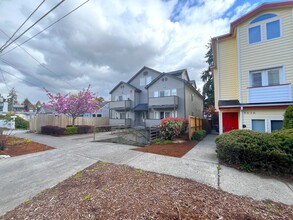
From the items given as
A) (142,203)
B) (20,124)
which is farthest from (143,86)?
(20,124)

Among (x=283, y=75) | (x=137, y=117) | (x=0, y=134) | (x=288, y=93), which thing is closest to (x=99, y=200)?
(x=0, y=134)

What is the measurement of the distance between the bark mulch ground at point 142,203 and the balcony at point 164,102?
45.9 ft

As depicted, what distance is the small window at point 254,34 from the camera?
8.67 metres

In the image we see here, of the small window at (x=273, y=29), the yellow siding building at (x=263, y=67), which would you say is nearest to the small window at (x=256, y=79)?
the yellow siding building at (x=263, y=67)

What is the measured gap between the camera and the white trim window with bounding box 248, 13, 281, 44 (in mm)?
8203

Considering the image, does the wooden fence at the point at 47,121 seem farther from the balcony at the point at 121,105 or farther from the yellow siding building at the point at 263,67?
the yellow siding building at the point at 263,67

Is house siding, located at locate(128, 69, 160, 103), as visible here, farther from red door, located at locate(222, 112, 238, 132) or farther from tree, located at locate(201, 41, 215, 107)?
red door, located at locate(222, 112, 238, 132)

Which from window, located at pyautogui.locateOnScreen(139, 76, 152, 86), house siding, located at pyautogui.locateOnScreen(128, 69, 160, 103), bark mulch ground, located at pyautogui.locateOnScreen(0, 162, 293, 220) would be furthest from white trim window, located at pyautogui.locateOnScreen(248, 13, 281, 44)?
window, located at pyautogui.locateOnScreen(139, 76, 152, 86)

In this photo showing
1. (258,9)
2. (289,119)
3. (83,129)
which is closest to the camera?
(289,119)

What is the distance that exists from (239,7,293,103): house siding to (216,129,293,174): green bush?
4.66 m

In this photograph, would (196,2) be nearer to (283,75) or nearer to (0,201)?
(283,75)

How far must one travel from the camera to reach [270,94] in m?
8.02

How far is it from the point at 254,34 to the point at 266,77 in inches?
110

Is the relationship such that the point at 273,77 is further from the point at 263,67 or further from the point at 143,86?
the point at 143,86
